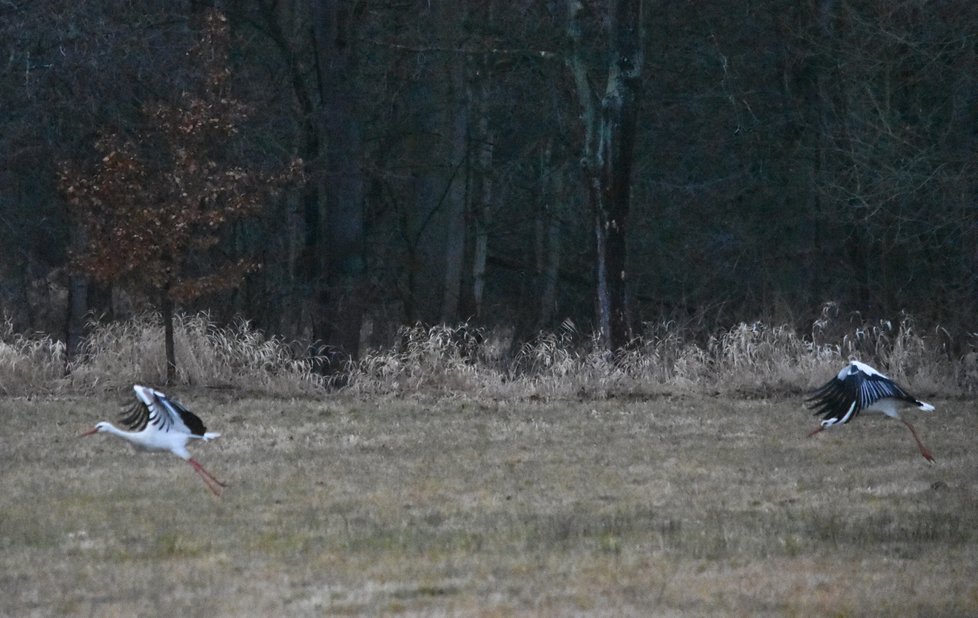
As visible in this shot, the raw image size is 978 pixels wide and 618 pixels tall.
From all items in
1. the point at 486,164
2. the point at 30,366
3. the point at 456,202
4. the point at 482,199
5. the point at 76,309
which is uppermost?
the point at 486,164

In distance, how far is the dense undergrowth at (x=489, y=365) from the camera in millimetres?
17344

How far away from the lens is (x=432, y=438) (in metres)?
13.7

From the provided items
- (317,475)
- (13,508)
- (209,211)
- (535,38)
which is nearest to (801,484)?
(317,475)

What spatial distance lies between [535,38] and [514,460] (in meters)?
12.8

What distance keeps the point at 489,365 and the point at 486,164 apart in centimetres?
727

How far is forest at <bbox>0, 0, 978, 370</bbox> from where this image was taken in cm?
1816

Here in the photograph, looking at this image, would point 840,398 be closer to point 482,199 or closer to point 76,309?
point 76,309

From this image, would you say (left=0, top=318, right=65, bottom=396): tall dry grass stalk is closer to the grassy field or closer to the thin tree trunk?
the grassy field

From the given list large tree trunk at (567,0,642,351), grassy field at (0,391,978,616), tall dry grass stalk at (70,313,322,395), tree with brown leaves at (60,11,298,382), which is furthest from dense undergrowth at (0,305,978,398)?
grassy field at (0,391,978,616)

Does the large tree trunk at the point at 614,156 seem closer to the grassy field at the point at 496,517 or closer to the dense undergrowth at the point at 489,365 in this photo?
the dense undergrowth at the point at 489,365

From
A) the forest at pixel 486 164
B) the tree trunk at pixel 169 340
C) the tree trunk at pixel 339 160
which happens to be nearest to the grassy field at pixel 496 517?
the tree trunk at pixel 169 340

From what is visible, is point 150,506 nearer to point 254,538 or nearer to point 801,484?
point 254,538

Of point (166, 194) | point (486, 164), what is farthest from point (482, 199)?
point (166, 194)

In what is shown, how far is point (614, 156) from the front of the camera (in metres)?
20.0
